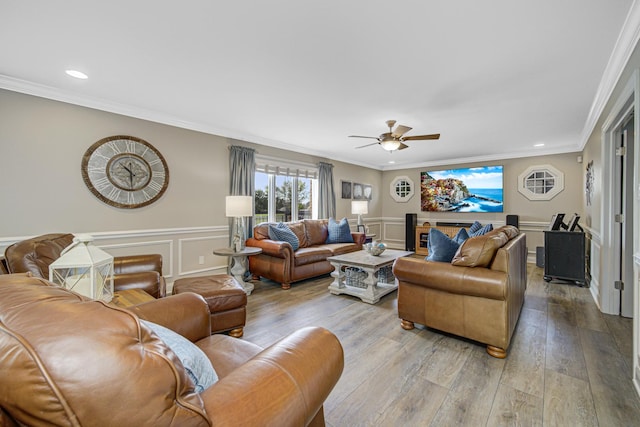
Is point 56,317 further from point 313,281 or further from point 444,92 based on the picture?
point 313,281

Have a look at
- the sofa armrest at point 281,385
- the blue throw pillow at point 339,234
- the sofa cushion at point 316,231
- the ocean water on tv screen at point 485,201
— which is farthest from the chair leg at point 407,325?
the ocean water on tv screen at point 485,201

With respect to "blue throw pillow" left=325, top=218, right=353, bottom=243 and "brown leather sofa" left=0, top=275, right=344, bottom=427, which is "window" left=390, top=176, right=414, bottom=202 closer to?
"blue throw pillow" left=325, top=218, right=353, bottom=243

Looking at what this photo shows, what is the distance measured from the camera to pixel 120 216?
3375 mm

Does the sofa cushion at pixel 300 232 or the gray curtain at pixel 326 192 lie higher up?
the gray curtain at pixel 326 192

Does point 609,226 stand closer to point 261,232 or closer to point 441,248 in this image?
point 441,248

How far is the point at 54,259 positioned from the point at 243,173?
2747 millimetres

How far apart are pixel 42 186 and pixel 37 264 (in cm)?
149

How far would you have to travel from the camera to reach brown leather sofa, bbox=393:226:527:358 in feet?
6.93

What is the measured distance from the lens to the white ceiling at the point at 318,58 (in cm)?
177

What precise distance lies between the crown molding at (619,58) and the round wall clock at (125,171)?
4.54 metres

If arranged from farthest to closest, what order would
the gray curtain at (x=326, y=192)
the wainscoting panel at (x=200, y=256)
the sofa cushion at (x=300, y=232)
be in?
the gray curtain at (x=326, y=192)
the sofa cushion at (x=300, y=232)
the wainscoting panel at (x=200, y=256)

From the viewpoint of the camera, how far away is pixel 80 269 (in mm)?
1431

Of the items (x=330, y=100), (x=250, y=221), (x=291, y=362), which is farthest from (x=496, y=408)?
(x=250, y=221)

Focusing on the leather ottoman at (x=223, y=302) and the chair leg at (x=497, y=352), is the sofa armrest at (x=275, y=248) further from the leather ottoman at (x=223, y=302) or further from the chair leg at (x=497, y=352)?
the chair leg at (x=497, y=352)
